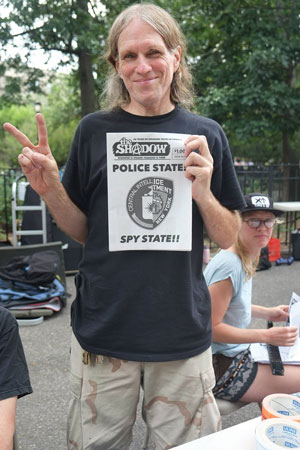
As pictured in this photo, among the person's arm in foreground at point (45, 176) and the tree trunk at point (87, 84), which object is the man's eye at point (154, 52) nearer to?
the person's arm in foreground at point (45, 176)

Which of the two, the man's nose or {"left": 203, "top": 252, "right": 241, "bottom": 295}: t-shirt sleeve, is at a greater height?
the man's nose

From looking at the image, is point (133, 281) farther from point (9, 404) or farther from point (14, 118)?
point (14, 118)

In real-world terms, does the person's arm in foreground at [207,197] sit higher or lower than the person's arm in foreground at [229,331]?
higher

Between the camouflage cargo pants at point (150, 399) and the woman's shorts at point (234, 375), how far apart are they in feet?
1.66

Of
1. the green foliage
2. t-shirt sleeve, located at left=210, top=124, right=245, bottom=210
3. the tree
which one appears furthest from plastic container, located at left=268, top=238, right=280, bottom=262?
t-shirt sleeve, located at left=210, top=124, right=245, bottom=210

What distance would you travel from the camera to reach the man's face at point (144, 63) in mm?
1383

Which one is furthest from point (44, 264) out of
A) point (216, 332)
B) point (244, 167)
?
point (244, 167)

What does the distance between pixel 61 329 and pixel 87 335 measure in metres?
2.99

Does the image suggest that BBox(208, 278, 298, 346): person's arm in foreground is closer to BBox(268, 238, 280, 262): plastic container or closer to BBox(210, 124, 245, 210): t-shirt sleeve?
BBox(210, 124, 245, 210): t-shirt sleeve

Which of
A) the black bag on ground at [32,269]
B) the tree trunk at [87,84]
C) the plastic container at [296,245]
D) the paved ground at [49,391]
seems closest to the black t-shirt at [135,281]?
the paved ground at [49,391]

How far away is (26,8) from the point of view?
9.05 meters

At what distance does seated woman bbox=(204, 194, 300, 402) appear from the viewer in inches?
77.5

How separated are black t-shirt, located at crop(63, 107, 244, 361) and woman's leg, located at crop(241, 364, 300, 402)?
667 mm

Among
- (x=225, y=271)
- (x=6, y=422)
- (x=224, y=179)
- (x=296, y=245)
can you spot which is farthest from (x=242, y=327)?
(x=296, y=245)
